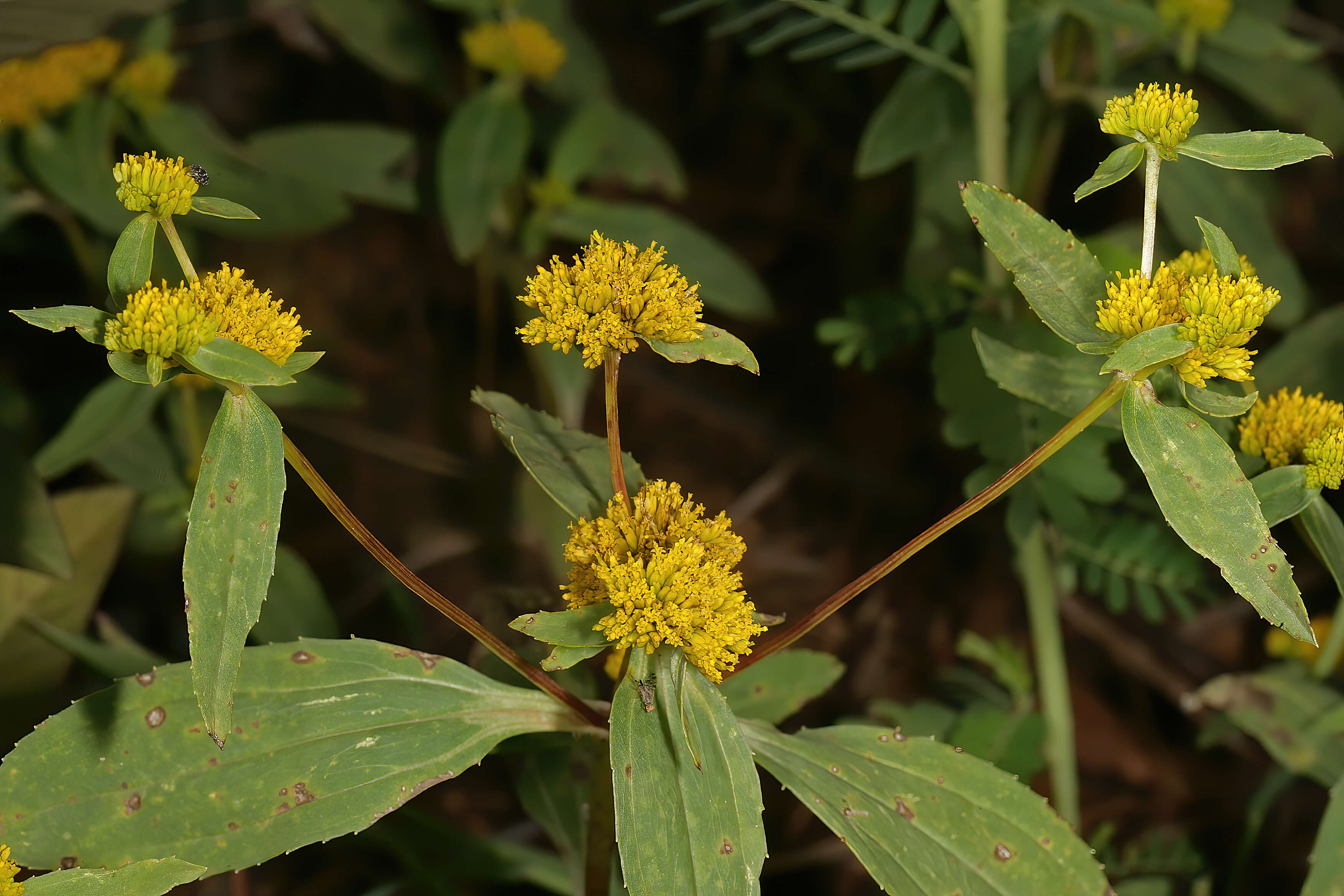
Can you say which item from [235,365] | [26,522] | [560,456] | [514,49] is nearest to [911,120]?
[514,49]

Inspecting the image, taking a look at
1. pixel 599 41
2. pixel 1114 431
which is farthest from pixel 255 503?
pixel 599 41

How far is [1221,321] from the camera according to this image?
30.2 inches

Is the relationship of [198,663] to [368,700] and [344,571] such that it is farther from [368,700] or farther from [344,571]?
[344,571]

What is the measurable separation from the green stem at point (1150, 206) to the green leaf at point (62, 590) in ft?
3.83

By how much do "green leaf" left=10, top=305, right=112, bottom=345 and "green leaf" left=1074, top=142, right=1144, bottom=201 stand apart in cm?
72

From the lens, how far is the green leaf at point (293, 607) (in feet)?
4.65

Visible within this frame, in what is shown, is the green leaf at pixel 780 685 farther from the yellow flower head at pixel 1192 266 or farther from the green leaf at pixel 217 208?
the green leaf at pixel 217 208

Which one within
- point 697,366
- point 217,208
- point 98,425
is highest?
point 697,366

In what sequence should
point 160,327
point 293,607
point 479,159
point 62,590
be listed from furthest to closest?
1. point 479,159
2. point 293,607
3. point 62,590
4. point 160,327

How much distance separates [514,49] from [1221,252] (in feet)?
3.99

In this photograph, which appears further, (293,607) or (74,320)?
(293,607)

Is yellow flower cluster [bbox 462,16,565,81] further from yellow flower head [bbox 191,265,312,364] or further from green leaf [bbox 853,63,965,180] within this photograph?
yellow flower head [bbox 191,265,312,364]

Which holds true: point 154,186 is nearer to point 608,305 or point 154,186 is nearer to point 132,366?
point 132,366

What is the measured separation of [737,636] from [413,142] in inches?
51.6
